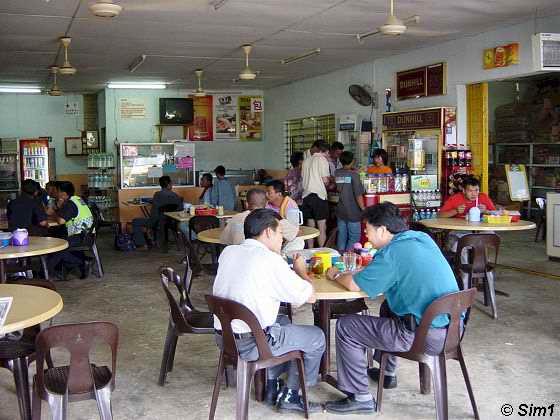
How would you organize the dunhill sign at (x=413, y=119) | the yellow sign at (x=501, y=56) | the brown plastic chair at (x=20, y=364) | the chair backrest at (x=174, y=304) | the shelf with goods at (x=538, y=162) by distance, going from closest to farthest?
the brown plastic chair at (x=20, y=364) < the chair backrest at (x=174, y=304) < the yellow sign at (x=501, y=56) < the dunhill sign at (x=413, y=119) < the shelf with goods at (x=538, y=162)

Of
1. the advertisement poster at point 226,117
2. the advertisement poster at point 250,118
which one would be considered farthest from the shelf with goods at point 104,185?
the advertisement poster at point 250,118

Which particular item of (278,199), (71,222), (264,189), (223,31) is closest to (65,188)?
(71,222)

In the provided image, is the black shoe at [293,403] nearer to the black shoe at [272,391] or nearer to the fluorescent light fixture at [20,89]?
the black shoe at [272,391]

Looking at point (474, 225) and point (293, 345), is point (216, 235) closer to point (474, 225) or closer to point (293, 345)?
point (474, 225)

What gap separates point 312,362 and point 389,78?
788cm

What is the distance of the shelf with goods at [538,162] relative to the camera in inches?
483

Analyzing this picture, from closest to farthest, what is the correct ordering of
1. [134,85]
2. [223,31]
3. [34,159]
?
[223,31]
[34,159]
[134,85]

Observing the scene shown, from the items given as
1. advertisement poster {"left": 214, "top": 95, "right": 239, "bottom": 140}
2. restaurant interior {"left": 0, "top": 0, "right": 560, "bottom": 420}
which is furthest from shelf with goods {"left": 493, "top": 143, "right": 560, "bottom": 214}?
advertisement poster {"left": 214, "top": 95, "right": 239, "bottom": 140}

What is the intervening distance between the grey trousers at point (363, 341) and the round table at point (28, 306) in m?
1.62

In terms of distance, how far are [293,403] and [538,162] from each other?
32.9 feet

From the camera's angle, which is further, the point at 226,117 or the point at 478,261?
the point at 226,117

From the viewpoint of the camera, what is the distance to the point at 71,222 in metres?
8.37

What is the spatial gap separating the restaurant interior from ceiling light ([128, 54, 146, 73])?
0.07 meters

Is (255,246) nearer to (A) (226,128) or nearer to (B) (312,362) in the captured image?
(B) (312,362)
